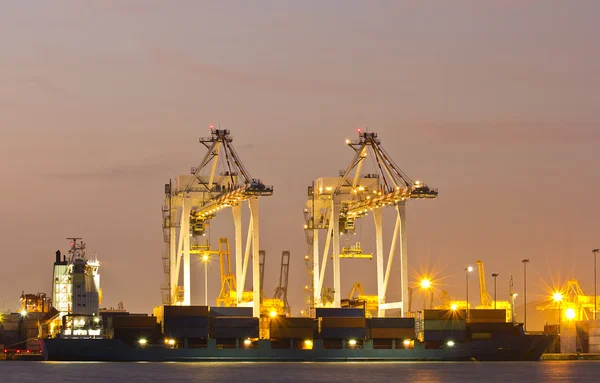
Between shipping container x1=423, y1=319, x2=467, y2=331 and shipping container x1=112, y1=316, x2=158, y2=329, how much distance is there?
80.5ft

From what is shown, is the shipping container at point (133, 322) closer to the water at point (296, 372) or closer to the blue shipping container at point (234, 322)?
the water at point (296, 372)

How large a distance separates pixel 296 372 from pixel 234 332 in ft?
33.5

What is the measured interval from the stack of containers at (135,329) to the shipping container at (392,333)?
1956cm

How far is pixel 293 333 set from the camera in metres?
120

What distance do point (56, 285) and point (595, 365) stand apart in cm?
5547

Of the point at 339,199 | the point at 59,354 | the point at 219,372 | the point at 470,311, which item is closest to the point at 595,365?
the point at 470,311

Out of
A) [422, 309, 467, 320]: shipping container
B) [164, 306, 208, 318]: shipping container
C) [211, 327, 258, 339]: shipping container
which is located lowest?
[211, 327, 258, 339]: shipping container

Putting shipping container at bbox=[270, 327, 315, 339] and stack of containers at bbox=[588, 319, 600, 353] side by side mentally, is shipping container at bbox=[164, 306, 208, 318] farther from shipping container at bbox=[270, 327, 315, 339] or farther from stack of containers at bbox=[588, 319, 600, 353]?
stack of containers at bbox=[588, 319, 600, 353]

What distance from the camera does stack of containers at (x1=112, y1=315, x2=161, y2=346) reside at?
4717 inches

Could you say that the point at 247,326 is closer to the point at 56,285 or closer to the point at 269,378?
the point at 269,378

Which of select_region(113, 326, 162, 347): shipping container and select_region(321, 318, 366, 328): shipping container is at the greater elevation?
select_region(321, 318, 366, 328): shipping container

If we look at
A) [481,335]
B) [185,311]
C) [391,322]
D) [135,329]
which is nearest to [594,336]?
[481,335]

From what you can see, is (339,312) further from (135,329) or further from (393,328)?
(135,329)

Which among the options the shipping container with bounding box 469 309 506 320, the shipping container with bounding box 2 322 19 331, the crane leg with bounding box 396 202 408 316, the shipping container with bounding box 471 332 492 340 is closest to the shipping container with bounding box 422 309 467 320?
the shipping container with bounding box 469 309 506 320
